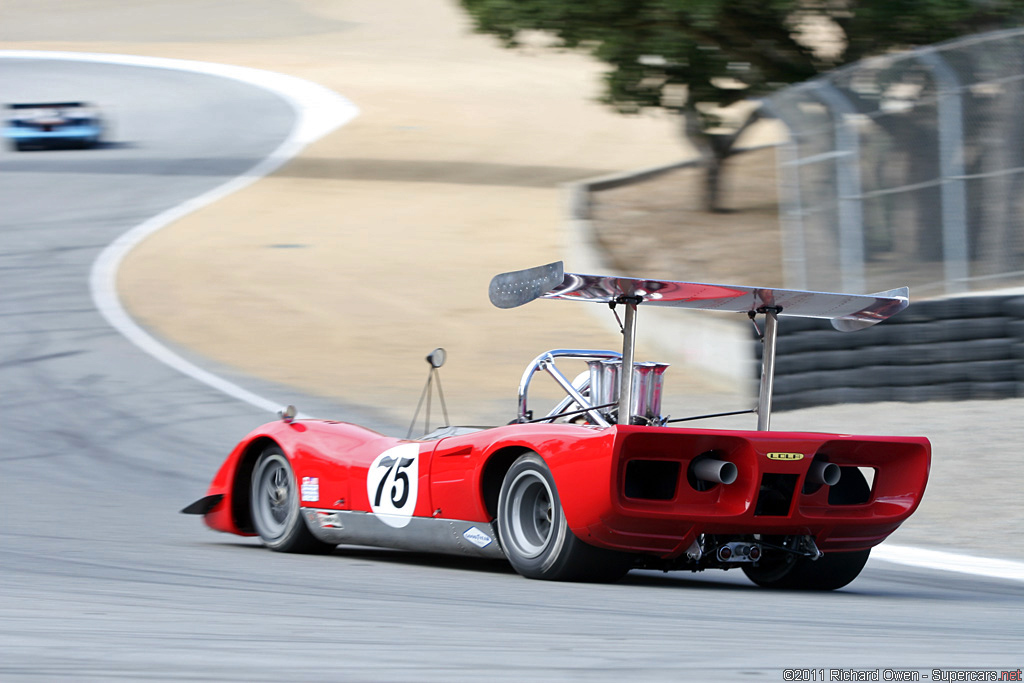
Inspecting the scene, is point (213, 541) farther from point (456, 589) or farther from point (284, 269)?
point (284, 269)

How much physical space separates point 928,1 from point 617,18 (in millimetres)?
4464

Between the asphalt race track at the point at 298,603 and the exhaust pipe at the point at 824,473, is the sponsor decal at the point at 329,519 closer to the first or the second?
the asphalt race track at the point at 298,603

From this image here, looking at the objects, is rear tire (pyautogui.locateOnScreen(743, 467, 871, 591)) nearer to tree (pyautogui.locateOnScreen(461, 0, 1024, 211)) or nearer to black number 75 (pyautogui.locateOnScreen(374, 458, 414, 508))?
black number 75 (pyautogui.locateOnScreen(374, 458, 414, 508))

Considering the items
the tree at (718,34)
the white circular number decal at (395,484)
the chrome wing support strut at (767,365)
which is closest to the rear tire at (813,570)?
the chrome wing support strut at (767,365)

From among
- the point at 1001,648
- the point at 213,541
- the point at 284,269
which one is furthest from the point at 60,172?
the point at 1001,648

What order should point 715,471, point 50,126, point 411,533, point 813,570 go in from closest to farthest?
point 715,471
point 813,570
point 411,533
point 50,126

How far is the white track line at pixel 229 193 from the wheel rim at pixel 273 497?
10.9ft

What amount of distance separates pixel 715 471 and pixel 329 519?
7.35 ft

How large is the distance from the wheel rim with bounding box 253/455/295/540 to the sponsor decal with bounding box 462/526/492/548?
4.64 feet

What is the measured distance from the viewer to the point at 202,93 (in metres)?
39.3

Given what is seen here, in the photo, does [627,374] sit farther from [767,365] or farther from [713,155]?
[713,155]

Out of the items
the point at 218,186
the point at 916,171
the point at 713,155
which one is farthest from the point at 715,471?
the point at 218,186

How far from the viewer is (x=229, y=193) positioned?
2567 centimetres

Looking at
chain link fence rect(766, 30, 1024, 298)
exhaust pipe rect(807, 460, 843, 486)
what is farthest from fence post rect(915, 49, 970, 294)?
exhaust pipe rect(807, 460, 843, 486)
